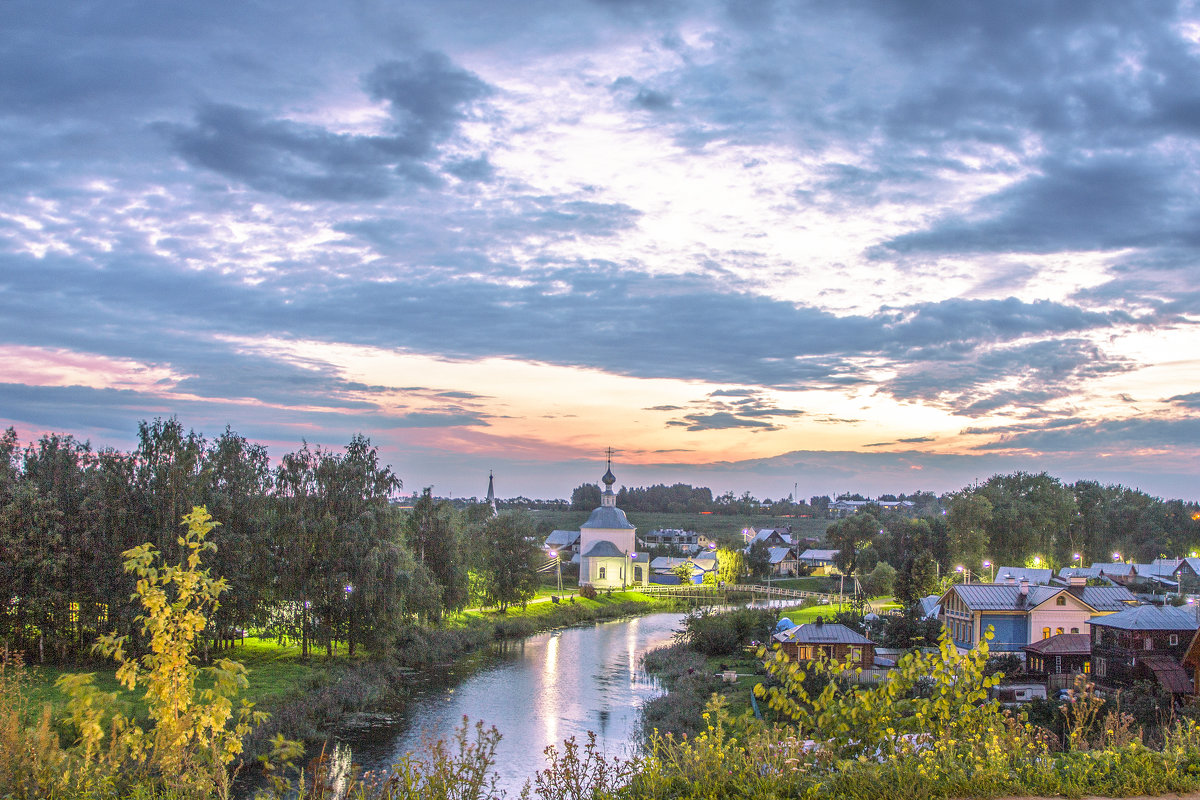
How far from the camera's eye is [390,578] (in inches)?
1211

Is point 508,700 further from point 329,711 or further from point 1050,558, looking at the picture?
point 1050,558

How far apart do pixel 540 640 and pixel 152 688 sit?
38.7 m

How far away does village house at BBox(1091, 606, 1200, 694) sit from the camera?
24.8 m

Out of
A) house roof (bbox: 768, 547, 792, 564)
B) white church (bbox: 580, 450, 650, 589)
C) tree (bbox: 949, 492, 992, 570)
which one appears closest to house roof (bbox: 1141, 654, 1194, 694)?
tree (bbox: 949, 492, 992, 570)

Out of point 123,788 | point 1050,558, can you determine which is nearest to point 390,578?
point 123,788

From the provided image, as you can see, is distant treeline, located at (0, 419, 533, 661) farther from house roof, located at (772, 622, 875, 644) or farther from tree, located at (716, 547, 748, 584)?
tree, located at (716, 547, 748, 584)

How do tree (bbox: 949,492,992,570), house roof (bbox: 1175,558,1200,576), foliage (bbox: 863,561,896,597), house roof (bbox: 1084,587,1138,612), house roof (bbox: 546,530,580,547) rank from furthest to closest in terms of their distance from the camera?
house roof (bbox: 546,530,580,547), house roof (bbox: 1175,558,1200,576), tree (bbox: 949,492,992,570), foliage (bbox: 863,561,896,597), house roof (bbox: 1084,587,1138,612)

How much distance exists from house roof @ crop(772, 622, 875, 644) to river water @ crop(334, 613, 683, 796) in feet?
18.4

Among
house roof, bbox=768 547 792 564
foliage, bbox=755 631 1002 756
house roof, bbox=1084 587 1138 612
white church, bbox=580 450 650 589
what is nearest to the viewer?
foliage, bbox=755 631 1002 756

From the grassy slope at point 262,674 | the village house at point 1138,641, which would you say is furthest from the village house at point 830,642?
the grassy slope at point 262,674

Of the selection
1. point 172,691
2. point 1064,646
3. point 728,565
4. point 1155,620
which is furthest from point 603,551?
point 172,691

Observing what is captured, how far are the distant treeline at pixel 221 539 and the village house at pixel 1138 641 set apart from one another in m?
24.6

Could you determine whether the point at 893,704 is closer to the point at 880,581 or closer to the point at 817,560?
the point at 880,581

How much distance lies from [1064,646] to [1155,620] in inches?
124
